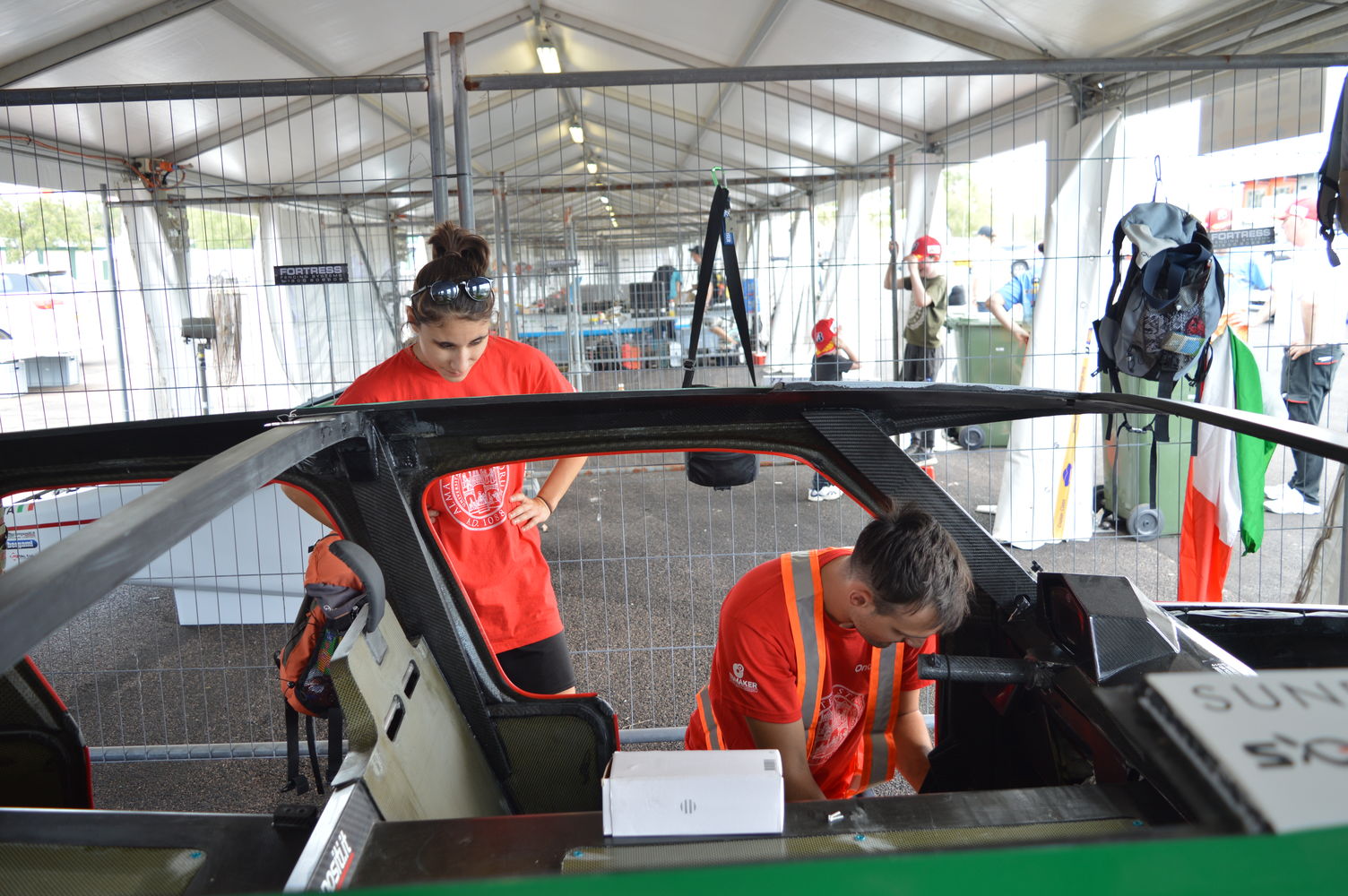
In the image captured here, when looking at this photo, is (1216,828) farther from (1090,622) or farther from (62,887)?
(62,887)

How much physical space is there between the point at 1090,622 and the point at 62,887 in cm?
163

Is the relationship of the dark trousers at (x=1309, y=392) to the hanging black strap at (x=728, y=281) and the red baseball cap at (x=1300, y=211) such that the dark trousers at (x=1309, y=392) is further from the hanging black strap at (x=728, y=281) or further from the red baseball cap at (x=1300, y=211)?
the hanging black strap at (x=728, y=281)

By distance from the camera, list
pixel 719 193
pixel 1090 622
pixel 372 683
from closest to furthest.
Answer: pixel 372 683
pixel 1090 622
pixel 719 193

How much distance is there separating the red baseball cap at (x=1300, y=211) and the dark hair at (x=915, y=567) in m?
4.16

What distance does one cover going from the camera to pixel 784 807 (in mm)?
1263

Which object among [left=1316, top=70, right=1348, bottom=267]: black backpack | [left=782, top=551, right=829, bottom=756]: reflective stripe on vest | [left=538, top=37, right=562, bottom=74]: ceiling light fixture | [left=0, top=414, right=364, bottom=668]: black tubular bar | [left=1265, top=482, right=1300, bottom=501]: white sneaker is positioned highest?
[left=538, top=37, right=562, bottom=74]: ceiling light fixture

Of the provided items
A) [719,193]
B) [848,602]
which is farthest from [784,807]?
[719,193]

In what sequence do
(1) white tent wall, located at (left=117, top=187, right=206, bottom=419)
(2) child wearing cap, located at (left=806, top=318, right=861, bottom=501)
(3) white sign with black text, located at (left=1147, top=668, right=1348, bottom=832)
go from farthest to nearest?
(2) child wearing cap, located at (left=806, top=318, right=861, bottom=501) < (1) white tent wall, located at (left=117, top=187, right=206, bottom=419) < (3) white sign with black text, located at (left=1147, top=668, right=1348, bottom=832)

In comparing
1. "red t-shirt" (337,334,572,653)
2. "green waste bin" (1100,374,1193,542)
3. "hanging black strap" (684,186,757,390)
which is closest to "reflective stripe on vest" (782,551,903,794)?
"hanging black strap" (684,186,757,390)

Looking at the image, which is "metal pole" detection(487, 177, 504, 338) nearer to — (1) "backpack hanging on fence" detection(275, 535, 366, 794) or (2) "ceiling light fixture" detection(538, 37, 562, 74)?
(2) "ceiling light fixture" detection(538, 37, 562, 74)

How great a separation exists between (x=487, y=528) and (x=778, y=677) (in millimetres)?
900

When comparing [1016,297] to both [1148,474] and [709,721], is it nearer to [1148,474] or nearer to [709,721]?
[1148,474]

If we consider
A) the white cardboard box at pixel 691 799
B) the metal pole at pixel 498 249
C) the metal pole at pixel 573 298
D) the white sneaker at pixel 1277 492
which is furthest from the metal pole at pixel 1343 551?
the metal pole at pixel 573 298

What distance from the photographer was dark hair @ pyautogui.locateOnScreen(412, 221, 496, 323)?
98.3 inches
